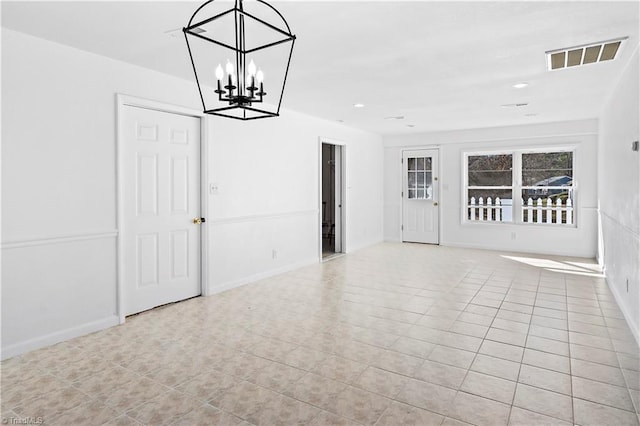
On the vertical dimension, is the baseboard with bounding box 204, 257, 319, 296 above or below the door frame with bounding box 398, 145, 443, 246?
below

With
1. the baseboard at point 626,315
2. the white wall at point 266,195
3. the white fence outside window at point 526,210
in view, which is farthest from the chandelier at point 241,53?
the white fence outside window at point 526,210

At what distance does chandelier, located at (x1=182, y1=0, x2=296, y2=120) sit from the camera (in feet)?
6.91

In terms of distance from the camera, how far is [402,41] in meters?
3.21

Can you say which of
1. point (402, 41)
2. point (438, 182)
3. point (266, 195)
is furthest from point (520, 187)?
point (402, 41)

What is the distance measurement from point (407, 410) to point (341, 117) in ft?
16.5

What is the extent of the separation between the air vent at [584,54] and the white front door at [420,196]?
15.8 feet

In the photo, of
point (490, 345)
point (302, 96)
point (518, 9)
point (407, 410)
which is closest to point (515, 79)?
point (518, 9)

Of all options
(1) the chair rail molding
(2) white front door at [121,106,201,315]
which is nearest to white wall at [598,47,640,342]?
(2) white front door at [121,106,201,315]

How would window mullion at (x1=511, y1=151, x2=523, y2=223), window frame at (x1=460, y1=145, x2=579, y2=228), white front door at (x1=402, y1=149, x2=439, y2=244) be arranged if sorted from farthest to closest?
1. white front door at (x1=402, y1=149, x2=439, y2=244)
2. window mullion at (x1=511, y1=151, x2=523, y2=223)
3. window frame at (x1=460, y1=145, x2=579, y2=228)

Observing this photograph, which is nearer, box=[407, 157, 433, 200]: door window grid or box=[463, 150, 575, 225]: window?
box=[463, 150, 575, 225]: window

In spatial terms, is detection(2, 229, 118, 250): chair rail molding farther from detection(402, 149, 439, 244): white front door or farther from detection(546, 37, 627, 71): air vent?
detection(402, 149, 439, 244): white front door

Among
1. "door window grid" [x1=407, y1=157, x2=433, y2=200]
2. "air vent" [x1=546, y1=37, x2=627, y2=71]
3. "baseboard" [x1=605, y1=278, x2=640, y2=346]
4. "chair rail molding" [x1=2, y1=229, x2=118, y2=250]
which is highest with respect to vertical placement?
"air vent" [x1=546, y1=37, x2=627, y2=71]

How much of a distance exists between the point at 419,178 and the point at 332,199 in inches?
76.3

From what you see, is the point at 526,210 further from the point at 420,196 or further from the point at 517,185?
the point at 420,196
